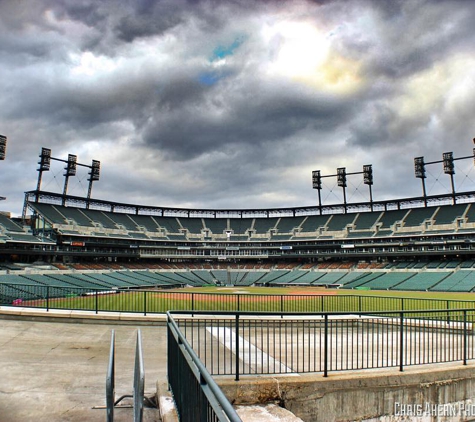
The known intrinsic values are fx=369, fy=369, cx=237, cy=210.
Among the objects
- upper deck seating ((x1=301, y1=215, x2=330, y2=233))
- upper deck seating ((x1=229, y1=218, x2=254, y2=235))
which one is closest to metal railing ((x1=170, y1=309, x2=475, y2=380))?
upper deck seating ((x1=301, y1=215, x2=330, y2=233))

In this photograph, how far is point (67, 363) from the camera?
10164 millimetres

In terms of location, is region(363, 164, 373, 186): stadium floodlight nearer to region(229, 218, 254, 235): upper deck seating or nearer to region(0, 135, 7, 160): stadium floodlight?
region(229, 218, 254, 235): upper deck seating

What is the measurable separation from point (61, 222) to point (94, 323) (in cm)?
6258

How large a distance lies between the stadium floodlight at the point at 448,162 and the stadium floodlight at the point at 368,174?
16.0m

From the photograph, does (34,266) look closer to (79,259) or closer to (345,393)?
(79,259)

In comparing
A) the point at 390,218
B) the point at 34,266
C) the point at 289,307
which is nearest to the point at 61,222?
the point at 34,266

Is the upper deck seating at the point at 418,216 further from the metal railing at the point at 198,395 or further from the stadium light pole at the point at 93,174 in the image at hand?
the metal railing at the point at 198,395

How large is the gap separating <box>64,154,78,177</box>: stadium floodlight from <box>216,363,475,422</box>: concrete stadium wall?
81.0 metres

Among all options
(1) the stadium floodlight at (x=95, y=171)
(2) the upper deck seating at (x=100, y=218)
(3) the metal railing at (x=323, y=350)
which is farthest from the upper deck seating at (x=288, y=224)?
(3) the metal railing at (x=323, y=350)

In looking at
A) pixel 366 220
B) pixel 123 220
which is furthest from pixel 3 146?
pixel 366 220

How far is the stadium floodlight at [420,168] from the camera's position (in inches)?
3211

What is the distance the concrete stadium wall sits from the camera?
7527mm

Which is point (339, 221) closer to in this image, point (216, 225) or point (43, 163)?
point (216, 225)

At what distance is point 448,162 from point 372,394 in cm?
8244
